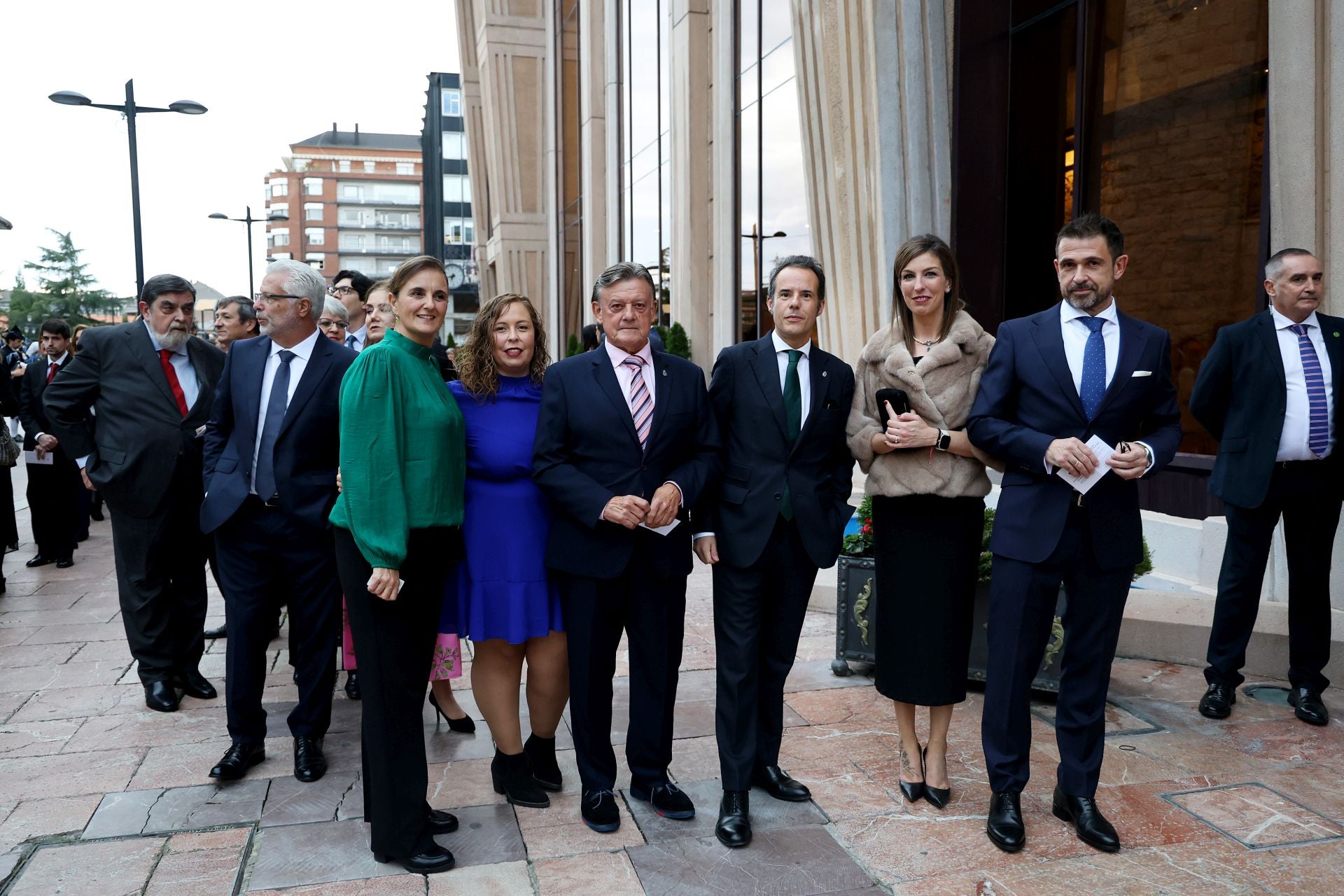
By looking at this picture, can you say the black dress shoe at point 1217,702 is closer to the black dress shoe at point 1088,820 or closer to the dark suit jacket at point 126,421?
the black dress shoe at point 1088,820

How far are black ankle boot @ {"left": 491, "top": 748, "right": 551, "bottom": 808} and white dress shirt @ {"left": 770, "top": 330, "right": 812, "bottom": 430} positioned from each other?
1691 mm

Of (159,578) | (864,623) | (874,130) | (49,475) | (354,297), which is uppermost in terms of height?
(874,130)

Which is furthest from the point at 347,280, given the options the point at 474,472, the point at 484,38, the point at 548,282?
the point at 484,38

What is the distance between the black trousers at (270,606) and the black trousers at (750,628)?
5.68ft

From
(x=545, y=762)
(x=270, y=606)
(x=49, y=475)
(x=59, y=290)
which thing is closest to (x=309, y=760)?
(x=270, y=606)

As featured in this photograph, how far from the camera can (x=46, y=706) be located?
5094 mm

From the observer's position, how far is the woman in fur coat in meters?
3.55

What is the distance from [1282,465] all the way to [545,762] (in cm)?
365

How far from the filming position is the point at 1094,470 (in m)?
3.25

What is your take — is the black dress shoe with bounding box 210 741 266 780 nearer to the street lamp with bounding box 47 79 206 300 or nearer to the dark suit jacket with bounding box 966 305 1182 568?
the dark suit jacket with bounding box 966 305 1182 568

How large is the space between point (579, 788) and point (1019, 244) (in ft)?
21.2

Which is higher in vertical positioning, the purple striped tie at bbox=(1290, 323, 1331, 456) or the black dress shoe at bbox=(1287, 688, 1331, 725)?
the purple striped tie at bbox=(1290, 323, 1331, 456)

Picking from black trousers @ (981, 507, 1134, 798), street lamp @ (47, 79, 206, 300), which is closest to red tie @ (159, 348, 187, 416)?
black trousers @ (981, 507, 1134, 798)

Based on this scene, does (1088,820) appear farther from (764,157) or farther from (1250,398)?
(764,157)
